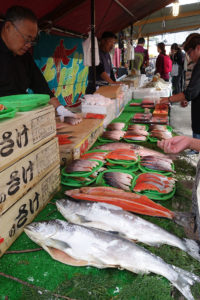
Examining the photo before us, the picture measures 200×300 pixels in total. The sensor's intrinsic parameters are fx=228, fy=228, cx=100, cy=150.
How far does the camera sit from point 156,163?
2.48 m

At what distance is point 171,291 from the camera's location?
122 centimetres

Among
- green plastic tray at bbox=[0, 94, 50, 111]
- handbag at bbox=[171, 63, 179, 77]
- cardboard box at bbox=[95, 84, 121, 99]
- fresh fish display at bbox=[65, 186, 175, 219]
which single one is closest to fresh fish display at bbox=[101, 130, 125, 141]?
cardboard box at bbox=[95, 84, 121, 99]

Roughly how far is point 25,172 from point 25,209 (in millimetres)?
267

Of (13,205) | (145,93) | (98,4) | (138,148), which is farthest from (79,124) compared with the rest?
(98,4)

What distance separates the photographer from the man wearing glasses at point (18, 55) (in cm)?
270

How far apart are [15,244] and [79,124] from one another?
215 cm

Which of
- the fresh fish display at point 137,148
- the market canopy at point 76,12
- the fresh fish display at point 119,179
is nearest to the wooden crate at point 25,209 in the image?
the fresh fish display at point 119,179

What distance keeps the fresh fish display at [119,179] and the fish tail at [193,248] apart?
2.44 ft

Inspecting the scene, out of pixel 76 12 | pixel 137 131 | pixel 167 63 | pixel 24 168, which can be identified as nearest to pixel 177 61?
pixel 167 63

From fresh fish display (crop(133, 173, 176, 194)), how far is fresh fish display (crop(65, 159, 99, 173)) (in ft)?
1.63

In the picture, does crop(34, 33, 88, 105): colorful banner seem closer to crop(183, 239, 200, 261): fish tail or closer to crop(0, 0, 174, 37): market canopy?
crop(0, 0, 174, 37): market canopy

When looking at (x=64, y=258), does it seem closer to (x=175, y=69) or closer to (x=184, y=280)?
(x=184, y=280)

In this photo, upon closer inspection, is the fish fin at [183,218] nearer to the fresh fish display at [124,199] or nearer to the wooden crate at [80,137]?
the fresh fish display at [124,199]

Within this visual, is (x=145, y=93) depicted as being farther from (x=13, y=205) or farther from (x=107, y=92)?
(x=13, y=205)
